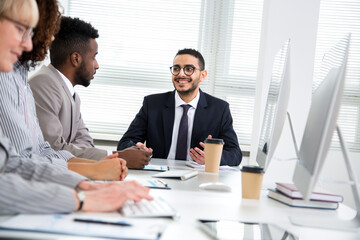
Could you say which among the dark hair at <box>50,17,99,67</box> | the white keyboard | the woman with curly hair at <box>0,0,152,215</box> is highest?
the dark hair at <box>50,17,99,67</box>

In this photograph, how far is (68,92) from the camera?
2.72 meters

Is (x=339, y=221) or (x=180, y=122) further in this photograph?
(x=180, y=122)

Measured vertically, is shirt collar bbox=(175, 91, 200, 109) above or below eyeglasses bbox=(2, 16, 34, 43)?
below

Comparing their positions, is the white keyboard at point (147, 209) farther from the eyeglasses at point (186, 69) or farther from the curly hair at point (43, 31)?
the eyeglasses at point (186, 69)

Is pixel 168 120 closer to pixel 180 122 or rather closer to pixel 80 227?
pixel 180 122

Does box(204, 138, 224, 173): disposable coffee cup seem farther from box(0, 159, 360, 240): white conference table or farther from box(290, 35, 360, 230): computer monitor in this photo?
box(290, 35, 360, 230): computer monitor

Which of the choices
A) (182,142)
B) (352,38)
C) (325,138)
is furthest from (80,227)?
(352,38)

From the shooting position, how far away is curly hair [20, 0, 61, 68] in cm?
191

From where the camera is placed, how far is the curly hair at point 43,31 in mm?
1908

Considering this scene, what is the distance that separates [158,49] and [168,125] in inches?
59.8

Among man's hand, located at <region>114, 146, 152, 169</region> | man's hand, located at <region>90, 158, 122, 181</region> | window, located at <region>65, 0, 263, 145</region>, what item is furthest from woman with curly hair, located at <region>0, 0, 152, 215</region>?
window, located at <region>65, 0, 263, 145</region>

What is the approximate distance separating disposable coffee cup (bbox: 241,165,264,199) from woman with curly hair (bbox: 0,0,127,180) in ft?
1.70

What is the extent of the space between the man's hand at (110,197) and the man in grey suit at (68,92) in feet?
3.18

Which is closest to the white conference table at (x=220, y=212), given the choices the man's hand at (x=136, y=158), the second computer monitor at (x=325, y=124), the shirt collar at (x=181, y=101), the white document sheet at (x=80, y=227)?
the white document sheet at (x=80, y=227)
